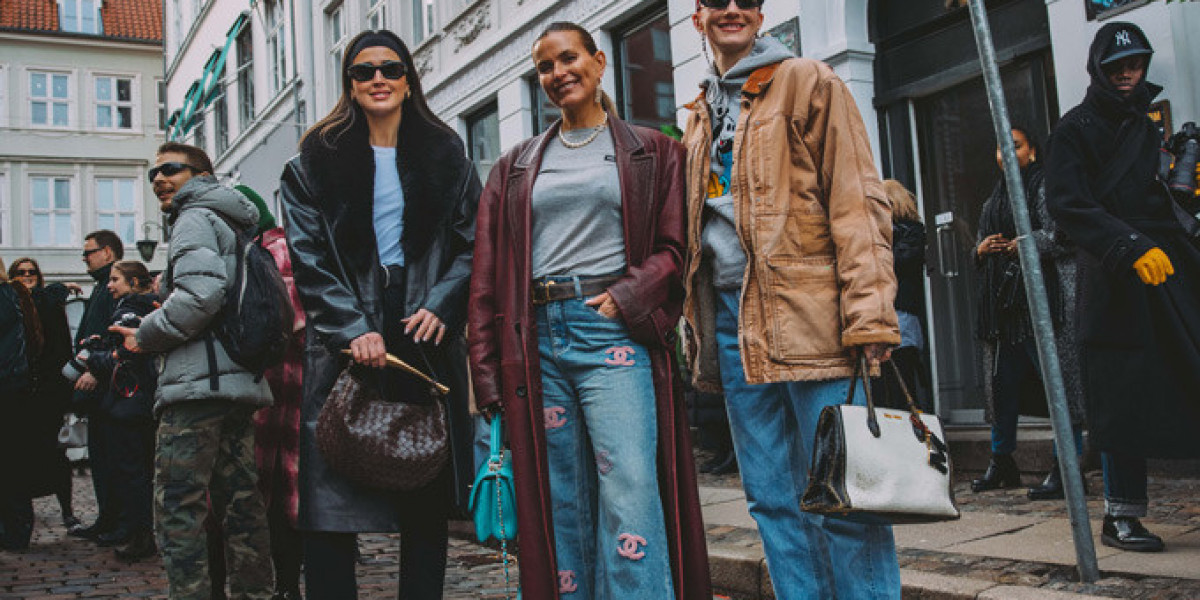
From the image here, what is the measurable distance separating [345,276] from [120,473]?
4413 mm

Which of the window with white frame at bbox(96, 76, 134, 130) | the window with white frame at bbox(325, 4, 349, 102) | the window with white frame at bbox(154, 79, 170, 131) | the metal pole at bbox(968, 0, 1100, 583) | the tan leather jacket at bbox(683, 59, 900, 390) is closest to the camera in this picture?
the tan leather jacket at bbox(683, 59, 900, 390)

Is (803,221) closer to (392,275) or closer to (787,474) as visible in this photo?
(787,474)

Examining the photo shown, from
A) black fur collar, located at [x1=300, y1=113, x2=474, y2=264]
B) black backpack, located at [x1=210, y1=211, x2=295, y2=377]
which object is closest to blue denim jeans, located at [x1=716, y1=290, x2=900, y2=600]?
black fur collar, located at [x1=300, y1=113, x2=474, y2=264]

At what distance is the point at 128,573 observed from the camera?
5.82m

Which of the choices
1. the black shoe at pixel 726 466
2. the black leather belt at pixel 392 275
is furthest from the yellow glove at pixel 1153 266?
the black shoe at pixel 726 466

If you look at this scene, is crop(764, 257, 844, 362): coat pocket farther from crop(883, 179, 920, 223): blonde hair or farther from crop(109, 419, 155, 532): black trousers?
crop(109, 419, 155, 532): black trousers

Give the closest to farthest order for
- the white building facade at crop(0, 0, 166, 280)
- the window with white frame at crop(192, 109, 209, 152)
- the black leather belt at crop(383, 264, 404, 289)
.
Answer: the black leather belt at crop(383, 264, 404, 289) → the window with white frame at crop(192, 109, 209, 152) → the white building facade at crop(0, 0, 166, 280)

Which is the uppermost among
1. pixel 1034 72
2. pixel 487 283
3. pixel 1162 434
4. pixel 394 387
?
pixel 1034 72

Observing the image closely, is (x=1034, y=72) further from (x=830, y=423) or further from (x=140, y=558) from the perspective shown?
(x=140, y=558)

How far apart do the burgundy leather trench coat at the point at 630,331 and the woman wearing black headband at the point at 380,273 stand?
0.45 feet

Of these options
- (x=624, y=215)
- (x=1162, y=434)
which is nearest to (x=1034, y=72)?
(x=1162, y=434)

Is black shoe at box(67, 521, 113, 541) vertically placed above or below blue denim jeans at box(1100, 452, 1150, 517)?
below

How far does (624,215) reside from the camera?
3.06 meters

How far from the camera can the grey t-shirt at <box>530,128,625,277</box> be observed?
10.0ft
